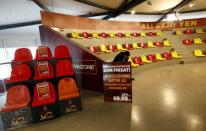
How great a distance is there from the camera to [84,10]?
27.4ft

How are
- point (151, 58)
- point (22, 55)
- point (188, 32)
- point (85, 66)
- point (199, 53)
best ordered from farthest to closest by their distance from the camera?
1. point (188, 32)
2. point (199, 53)
3. point (151, 58)
4. point (85, 66)
5. point (22, 55)

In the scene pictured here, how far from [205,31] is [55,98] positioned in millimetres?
9682

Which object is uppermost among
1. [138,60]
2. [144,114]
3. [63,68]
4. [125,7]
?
[125,7]

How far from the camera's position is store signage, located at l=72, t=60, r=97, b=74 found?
430 centimetres

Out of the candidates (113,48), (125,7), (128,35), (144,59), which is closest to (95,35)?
(113,48)

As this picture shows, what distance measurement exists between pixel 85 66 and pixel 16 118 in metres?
2.12

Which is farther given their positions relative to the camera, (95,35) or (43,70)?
(95,35)

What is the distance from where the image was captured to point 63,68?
342 centimetres

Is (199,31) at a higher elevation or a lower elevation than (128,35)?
higher

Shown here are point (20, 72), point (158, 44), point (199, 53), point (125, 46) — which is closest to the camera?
point (20, 72)

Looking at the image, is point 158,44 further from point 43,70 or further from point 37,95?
point 37,95

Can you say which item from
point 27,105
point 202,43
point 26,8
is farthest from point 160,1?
point 27,105

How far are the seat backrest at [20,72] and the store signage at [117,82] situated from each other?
1.57 metres

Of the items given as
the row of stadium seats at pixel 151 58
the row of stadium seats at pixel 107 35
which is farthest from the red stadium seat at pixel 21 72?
the row of stadium seats at pixel 151 58
